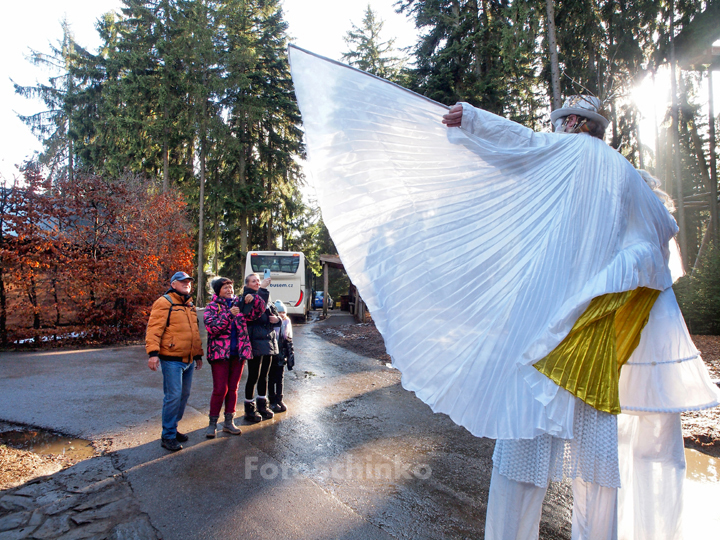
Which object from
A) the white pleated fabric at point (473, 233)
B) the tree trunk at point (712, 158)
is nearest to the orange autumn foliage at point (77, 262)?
the white pleated fabric at point (473, 233)

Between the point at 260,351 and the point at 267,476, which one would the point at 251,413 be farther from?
the point at 267,476

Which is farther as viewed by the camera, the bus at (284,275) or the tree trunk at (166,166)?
the tree trunk at (166,166)

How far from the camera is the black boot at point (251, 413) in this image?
17.3 feet

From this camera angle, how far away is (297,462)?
13.2 feet

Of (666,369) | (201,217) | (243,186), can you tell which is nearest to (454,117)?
(666,369)

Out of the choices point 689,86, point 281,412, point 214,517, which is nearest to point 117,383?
point 281,412

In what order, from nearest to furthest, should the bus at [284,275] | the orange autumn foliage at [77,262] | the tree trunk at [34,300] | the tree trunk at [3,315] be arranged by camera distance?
the orange autumn foliage at [77,262]
the tree trunk at [3,315]
the tree trunk at [34,300]
the bus at [284,275]

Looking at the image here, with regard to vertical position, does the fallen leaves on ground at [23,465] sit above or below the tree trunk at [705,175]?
below

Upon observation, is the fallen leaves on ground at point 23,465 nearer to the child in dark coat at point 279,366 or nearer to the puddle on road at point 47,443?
the puddle on road at point 47,443

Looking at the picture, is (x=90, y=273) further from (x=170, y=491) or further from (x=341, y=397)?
(x=170, y=491)

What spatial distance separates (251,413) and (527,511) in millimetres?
4030

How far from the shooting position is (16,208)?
932 centimetres

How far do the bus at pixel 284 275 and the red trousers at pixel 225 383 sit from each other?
596 inches

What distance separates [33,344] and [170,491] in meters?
8.93
